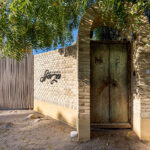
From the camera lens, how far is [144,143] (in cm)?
301

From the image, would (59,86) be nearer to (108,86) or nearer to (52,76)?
(52,76)

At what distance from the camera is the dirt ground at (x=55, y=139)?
2.92 meters

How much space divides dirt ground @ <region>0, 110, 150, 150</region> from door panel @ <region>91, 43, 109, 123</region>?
1.58ft

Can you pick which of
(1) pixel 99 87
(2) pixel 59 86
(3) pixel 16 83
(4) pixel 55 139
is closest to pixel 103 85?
(1) pixel 99 87

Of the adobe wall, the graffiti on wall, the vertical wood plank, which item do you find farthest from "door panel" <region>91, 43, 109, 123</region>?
the vertical wood plank

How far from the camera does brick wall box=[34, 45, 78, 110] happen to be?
13.7ft

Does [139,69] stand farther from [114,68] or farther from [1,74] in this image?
[1,74]

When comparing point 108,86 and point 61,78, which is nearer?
point 108,86

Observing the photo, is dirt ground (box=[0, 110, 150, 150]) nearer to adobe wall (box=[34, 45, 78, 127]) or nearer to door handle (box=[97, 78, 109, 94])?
adobe wall (box=[34, 45, 78, 127])

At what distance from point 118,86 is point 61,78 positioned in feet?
6.75

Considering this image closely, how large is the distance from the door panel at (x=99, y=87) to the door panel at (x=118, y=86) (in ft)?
0.56

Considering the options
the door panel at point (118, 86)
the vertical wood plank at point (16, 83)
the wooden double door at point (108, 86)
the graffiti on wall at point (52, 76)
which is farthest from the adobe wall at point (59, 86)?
the door panel at point (118, 86)

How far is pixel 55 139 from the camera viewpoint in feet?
10.9

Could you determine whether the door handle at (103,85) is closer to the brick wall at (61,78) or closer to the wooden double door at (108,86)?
the wooden double door at (108,86)
